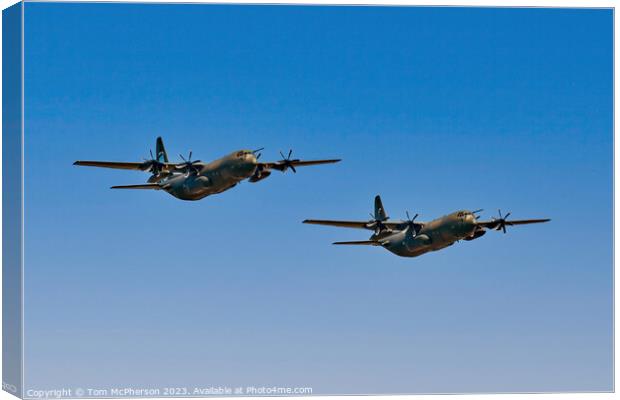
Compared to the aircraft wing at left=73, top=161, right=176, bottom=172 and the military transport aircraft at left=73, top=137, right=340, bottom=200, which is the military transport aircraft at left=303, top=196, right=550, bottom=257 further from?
the aircraft wing at left=73, top=161, right=176, bottom=172

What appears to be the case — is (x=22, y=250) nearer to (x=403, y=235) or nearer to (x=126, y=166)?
(x=126, y=166)

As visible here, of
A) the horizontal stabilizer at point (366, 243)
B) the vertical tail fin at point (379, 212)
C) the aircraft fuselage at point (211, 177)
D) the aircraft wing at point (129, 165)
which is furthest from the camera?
the vertical tail fin at point (379, 212)

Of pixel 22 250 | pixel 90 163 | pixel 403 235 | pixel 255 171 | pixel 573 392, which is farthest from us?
pixel 403 235

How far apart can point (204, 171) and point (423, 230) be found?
14.5m

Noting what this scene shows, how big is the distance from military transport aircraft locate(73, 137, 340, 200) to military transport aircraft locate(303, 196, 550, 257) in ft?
13.3

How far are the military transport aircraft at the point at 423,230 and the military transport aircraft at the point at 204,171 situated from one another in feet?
13.3

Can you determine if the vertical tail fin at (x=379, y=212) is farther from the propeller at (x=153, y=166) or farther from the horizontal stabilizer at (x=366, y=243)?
the propeller at (x=153, y=166)

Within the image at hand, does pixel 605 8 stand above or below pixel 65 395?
above

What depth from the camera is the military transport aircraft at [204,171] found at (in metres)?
75.2

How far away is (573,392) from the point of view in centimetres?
6619

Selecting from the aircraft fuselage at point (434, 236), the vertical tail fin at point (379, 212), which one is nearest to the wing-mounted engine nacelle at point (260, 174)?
the aircraft fuselage at point (434, 236)

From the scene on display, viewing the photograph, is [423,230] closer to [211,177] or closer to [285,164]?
[285,164]

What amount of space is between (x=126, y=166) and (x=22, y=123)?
1674cm

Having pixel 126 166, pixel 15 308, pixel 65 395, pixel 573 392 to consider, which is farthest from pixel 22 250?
pixel 573 392
